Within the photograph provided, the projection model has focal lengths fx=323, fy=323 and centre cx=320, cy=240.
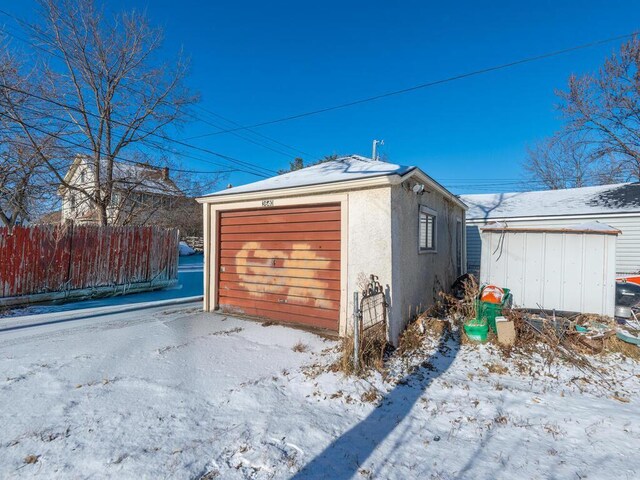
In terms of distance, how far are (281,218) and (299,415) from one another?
12.0 feet

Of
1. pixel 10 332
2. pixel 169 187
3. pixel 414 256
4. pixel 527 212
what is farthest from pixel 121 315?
pixel 527 212

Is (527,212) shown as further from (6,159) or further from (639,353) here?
(6,159)

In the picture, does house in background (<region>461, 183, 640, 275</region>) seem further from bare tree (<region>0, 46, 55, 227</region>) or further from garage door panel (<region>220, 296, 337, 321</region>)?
bare tree (<region>0, 46, 55, 227</region>)

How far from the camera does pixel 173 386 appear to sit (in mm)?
3441

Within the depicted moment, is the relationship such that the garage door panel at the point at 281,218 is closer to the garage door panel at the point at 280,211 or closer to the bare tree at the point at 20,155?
the garage door panel at the point at 280,211

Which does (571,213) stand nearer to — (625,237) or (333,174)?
(625,237)

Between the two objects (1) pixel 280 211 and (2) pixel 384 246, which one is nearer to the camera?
(2) pixel 384 246

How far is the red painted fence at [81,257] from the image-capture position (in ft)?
23.8

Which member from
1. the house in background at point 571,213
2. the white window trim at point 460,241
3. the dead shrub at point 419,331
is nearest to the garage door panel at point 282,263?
the dead shrub at point 419,331

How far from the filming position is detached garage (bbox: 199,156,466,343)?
4.80 m

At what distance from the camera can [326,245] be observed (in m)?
5.39

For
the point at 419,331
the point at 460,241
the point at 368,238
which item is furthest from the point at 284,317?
the point at 460,241

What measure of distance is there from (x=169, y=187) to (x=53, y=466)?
1460 cm

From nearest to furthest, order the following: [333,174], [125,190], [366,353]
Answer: [366,353] → [333,174] → [125,190]
